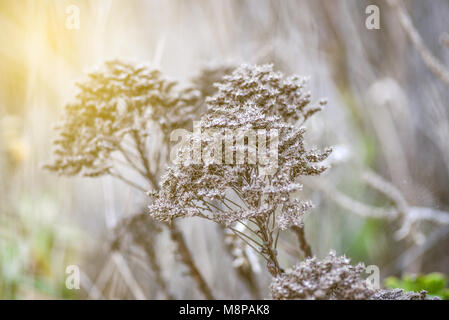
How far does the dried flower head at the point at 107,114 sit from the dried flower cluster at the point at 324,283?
1.22 m

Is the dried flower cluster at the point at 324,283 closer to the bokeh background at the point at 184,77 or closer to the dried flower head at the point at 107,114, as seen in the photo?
the dried flower head at the point at 107,114

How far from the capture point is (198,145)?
177 centimetres

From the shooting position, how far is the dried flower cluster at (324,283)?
1609 millimetres

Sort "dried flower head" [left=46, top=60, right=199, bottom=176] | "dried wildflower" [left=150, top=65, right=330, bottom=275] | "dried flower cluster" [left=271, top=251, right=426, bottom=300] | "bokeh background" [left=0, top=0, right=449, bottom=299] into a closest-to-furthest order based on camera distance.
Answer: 1. "dried flower cluster" [left=271, top=251, right=426, bottom=300]
2. "dried wildflower" [left=150, top=65, right=330, bottom=275]
3. "dried flower head" [left=46, top=60, right=199, bottom=176]
4. "bokeh background" [left=0, top=0, right=449, bottom=299]

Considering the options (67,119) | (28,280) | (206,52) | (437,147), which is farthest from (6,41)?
(437,147)

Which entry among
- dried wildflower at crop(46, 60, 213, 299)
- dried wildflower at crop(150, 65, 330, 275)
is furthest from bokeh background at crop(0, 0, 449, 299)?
dried wildflower at crop(150, 65, 330, 275)

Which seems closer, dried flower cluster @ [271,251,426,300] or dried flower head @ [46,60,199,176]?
dried flower cluster @ [271,251,426,300]

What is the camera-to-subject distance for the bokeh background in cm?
533

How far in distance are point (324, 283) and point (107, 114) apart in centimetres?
154

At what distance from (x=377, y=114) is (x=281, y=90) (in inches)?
204

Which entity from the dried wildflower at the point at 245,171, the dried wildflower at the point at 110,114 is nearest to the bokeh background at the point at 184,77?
the dried wildflower at the point at 110,114

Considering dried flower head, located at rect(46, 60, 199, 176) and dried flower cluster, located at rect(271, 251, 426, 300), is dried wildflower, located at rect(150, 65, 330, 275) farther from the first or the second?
dried flower head, located at rect(46, 60, 199, 176)

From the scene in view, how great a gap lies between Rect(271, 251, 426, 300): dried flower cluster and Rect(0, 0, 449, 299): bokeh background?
3117 millimetres

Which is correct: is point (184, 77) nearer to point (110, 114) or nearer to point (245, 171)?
point (110, 114)
